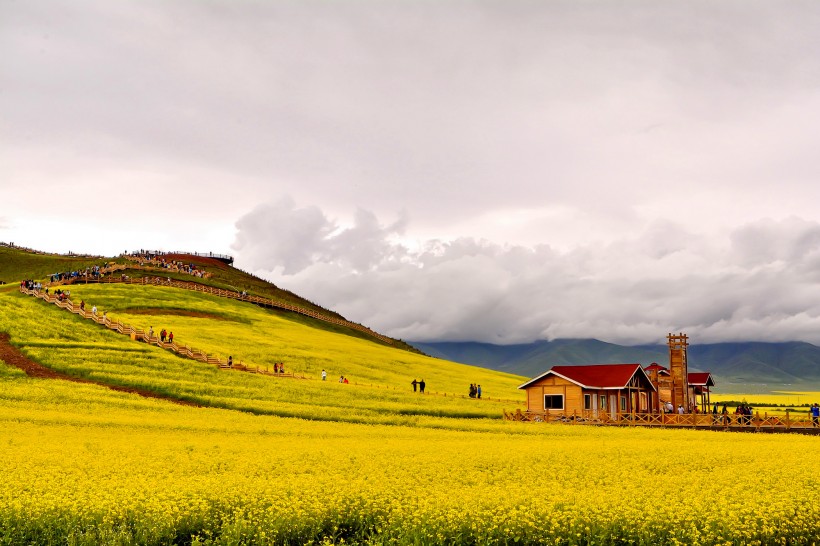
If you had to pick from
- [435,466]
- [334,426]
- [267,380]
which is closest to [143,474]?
[435,466]

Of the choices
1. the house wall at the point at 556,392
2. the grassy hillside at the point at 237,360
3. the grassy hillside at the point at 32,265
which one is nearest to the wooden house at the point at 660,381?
the house wall at the point at 556,392

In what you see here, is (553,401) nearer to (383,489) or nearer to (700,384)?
(700,384)

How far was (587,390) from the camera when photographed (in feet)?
213

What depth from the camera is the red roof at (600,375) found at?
64438 mm

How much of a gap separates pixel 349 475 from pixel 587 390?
147 feet

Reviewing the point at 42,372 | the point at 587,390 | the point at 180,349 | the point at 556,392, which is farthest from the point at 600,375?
the point at 42,372

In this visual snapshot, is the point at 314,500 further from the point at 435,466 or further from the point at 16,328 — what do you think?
the point at 16,328

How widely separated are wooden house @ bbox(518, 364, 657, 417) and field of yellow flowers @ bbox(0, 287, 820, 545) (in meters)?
11.4

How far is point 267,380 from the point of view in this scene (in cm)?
6375

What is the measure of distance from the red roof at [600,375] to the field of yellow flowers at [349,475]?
12.0 metres

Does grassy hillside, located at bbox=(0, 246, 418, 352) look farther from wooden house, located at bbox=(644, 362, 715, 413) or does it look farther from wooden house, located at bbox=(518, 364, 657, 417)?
wooden house, located at bbox=(518, 364, 657, 417)

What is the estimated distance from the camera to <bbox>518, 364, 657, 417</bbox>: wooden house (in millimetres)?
64625

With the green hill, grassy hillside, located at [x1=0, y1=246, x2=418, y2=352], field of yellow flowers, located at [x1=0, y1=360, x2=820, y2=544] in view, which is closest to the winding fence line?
the green hill

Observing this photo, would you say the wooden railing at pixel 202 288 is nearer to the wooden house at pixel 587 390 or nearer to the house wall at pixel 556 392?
the house wall at pixel 556 392
